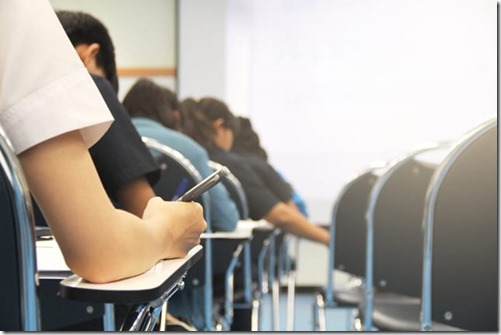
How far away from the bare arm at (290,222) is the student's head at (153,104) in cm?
102

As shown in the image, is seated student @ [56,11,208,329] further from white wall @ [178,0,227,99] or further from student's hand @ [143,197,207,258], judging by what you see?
white wall @ [178,0,227,99]

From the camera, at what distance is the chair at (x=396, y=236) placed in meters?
1.86

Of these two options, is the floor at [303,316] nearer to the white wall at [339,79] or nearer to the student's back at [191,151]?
the white wall at [339,79]

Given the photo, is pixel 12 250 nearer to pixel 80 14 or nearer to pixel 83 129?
pixel 83 129

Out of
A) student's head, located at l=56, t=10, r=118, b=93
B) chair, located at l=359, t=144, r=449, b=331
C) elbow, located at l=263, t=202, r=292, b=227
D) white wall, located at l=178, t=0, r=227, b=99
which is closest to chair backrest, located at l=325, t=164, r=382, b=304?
chair, located at l=359, t=144, r=449, b=331

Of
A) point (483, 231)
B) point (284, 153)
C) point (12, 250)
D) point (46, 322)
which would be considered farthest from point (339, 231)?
point (284, 153)

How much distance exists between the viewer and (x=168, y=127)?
6.75 feet

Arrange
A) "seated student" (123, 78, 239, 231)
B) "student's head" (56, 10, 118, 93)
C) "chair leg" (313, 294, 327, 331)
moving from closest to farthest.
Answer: "student's head" (56, 10, 118, 93), "seated student" (123, 78, 239, 231), "chair leg" (313, 294, 327, 331)

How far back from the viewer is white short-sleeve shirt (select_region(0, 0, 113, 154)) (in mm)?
717

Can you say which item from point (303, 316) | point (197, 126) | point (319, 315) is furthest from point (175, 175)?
point (303, 316)

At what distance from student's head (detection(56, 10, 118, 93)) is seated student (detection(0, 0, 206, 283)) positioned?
61 centimetres

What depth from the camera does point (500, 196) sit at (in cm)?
123

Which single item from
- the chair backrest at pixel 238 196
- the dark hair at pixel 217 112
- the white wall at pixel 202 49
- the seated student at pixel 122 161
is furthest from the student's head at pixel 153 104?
the white wall at pixel 202 49

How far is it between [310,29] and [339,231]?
2.69 m
